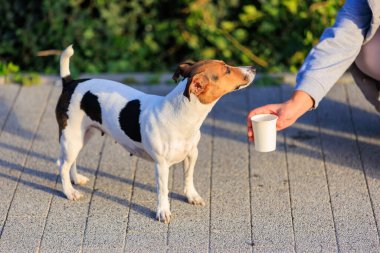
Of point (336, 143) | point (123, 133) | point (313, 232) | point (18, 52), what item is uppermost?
point (123, 133)

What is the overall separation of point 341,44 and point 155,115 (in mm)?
1510

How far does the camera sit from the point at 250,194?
17.1ft

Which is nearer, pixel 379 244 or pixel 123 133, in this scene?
pixel 379 244

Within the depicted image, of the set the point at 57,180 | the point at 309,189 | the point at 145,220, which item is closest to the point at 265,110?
the point at 309,189

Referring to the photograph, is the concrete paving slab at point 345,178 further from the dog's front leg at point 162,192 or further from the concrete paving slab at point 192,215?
the dog's front leg at point 162,192

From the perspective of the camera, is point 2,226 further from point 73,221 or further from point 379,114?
point 379,114

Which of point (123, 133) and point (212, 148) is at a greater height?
point (123, 133)

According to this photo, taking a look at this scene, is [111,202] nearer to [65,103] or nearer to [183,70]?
[65,103]

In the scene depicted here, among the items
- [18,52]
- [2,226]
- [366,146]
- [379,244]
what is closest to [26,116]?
[18,52]

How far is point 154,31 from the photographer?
750 centimetres

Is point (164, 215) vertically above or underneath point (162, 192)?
underneath

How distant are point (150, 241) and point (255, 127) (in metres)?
0.92

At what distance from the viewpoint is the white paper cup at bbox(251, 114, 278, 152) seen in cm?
465

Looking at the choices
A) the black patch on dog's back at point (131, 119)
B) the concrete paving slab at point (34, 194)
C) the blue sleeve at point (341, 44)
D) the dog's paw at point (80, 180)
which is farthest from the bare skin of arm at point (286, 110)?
the concrete paving slab at point (34, 194)
